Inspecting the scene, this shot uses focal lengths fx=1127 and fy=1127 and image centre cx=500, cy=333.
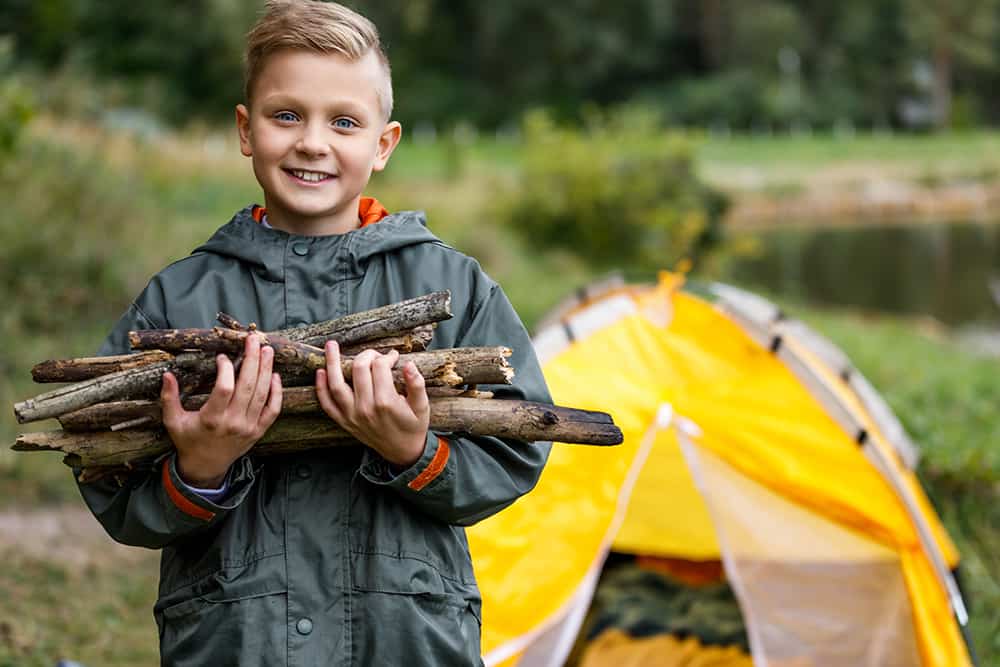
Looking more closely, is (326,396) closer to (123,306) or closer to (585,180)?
(123,306)

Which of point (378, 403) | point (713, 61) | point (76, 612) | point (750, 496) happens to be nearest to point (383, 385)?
point (378, 403)

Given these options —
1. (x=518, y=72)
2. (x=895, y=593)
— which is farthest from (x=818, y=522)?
(x=518, y=72)

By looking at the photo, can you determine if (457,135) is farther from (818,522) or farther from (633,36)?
(818,522)

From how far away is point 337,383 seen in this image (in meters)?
1.65

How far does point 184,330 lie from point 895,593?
9.40ft

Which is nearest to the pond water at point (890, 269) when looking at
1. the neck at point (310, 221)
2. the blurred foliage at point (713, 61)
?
the neck at point (310, 221)

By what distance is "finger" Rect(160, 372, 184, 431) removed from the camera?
163 centimetres

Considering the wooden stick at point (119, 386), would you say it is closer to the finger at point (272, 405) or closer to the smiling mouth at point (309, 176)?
the finger at point (272, 405)

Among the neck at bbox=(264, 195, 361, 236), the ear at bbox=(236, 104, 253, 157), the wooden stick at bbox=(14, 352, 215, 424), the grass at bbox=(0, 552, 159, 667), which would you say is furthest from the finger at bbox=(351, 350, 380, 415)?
the grass at bbox=(0, 552, 159, 667)

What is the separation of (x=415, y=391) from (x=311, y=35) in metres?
0.61

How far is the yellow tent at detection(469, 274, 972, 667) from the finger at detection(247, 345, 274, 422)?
1774 mm

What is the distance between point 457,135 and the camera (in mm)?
34000

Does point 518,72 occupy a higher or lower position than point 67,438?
higher

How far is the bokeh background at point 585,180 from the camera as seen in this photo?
197 inches
